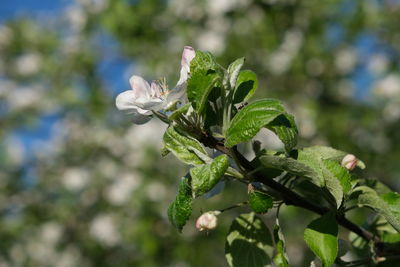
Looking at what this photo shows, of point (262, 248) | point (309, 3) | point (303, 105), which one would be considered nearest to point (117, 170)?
point (303, 105)

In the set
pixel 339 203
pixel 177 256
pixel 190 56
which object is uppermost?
pixel 190 56

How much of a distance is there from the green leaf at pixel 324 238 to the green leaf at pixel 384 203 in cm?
4

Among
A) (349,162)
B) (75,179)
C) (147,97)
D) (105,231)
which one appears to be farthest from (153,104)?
(75,179)

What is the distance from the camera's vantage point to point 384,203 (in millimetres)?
590

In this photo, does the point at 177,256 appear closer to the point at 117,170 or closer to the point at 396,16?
the point at 117,170

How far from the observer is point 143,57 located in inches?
128

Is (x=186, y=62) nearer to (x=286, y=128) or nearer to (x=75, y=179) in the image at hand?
(x=286, y=128)

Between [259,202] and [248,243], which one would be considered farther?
[248,243]

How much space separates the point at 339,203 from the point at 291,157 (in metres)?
0.08

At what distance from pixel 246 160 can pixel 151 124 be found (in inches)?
138

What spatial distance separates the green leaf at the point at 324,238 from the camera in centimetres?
58

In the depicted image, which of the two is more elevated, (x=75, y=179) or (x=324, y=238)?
(x=324, y=238)

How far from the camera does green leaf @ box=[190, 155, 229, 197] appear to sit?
1.73ft

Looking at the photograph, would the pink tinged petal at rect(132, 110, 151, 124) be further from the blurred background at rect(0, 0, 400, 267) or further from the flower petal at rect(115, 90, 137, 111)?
the blurred background at rect(0, 0, 400, 267)
